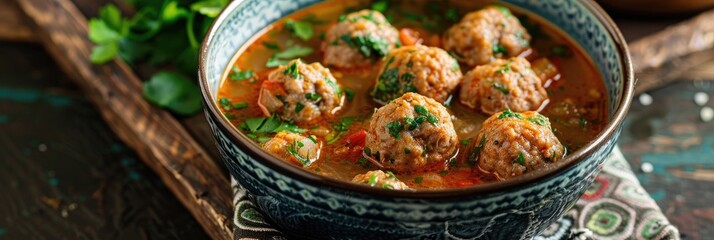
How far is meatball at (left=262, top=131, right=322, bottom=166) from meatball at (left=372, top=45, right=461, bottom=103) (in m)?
0.43

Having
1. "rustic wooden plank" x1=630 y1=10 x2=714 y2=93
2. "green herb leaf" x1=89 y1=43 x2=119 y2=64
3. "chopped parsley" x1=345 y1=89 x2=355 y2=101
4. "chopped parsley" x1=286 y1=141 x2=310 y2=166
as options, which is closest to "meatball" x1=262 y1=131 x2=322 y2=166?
"chopped parsley" x1=286 y1=141 x2=310 y2=166

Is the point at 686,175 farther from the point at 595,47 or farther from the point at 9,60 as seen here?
the point at 9,60

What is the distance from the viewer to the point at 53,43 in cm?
495

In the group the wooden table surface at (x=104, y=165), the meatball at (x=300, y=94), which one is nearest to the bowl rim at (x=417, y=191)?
the meatball at (x=300, y=94)

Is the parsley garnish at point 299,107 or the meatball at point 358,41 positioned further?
the meatball at point 358,41

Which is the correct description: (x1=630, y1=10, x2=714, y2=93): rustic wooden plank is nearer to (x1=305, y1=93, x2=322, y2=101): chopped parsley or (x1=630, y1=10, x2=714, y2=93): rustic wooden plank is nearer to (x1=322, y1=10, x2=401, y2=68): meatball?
(x1=322, y1=10, x2=401, y2=68): meatball

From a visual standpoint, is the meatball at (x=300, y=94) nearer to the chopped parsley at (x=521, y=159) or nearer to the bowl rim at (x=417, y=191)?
the bowl rim at (x=417, y=191)

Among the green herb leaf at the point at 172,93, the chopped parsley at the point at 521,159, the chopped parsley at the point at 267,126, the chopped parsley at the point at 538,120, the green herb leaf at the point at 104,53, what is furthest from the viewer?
the green herb leaf at the point at 104,53

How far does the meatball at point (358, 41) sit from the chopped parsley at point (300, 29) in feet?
0.57

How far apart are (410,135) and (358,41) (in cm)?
76

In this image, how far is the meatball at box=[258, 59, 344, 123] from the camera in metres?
3.42

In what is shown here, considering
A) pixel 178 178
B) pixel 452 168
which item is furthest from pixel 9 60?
pixel 452 168

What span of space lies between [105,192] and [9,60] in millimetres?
1450

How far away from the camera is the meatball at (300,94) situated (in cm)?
342
